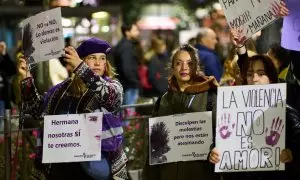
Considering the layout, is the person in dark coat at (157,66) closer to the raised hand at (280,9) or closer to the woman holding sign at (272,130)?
the woman holding sign at (272,130)

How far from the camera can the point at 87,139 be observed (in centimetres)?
851

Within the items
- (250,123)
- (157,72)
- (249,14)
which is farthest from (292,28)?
(157,72)

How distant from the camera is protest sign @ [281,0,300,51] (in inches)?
356

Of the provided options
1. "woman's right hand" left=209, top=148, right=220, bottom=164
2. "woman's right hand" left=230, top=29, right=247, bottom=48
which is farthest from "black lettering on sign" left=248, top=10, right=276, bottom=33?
"woman's right hand" left=209, top=148, right=220, bottom=164

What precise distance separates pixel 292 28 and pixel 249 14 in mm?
739

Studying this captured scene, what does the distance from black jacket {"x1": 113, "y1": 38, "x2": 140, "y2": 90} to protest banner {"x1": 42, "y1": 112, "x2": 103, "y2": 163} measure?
7.42 meters

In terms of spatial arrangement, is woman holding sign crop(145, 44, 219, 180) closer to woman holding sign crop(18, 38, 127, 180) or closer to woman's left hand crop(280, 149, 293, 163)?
woman holding sign crop(18, 38, 127, 180)

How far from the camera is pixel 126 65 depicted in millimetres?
16109

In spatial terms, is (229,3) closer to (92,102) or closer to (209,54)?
(92,102)

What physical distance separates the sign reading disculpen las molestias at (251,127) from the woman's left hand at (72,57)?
3.84 ft

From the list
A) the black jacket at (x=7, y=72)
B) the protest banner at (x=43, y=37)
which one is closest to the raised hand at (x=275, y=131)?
the protest banner at (x=43, y=37)

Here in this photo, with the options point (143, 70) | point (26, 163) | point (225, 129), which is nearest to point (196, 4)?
point (143, 70)

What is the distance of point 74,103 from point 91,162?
0.52 metres

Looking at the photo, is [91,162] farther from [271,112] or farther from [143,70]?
[143,70]
